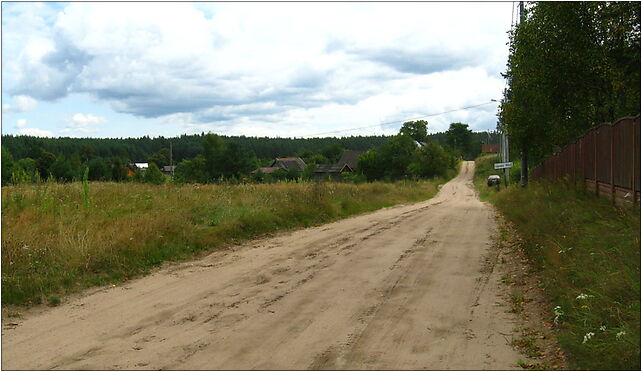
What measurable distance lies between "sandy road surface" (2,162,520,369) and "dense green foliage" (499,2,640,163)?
7143 mm

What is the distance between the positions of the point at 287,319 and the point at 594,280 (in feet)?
11.9

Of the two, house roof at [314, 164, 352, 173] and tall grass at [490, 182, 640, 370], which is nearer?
tall grass at [490, 182, 640, 370]

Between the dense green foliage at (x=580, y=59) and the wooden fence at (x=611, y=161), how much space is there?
1.56m

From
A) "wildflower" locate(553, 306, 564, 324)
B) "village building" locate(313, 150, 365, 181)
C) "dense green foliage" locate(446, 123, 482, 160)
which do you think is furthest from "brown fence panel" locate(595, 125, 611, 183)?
"dense green foliage" locate(446, 123, 482, 160)

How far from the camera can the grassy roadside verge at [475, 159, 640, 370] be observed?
5.31 meters

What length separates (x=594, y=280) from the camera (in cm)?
692

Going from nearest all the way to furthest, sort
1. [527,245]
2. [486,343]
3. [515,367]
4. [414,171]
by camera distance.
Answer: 1. [515,367]
2. [486,343]
3. [527,245]
4. [414,171]

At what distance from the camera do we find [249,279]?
976 cm

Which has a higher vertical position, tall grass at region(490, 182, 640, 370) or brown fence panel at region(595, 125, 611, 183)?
brown fence panel at region(595, 125, 611, 183)

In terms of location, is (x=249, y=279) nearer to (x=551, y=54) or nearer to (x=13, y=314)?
(x=13, y=314)

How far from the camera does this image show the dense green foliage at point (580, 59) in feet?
49.6

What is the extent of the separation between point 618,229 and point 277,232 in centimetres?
970

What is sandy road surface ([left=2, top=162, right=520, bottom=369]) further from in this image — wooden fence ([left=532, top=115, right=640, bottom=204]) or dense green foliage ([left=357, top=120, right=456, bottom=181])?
dense green foliage ([left=357, top=120, right=456, bottom=181])

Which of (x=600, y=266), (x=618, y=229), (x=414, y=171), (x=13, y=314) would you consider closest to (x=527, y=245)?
(x=618, y=229)
